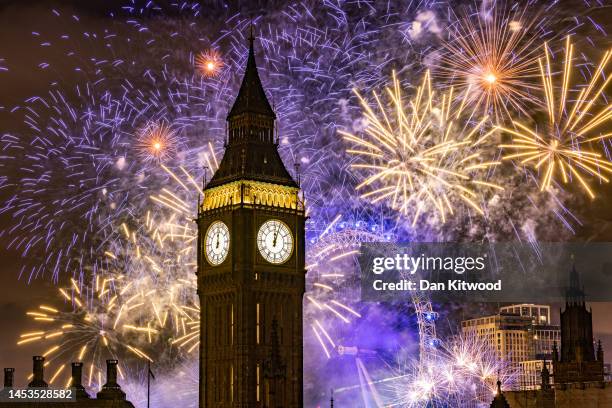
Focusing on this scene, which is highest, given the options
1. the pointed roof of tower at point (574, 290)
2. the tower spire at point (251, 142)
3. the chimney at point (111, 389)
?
the tower spire at point (251, 142)

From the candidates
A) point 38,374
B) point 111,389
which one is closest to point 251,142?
point 111,389

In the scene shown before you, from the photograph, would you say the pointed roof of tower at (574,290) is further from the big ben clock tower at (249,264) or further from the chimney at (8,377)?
the chimney at (8,377)

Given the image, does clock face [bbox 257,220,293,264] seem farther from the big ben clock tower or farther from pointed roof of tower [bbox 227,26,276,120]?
pointed roof of tower [bbox 227,26,276,120]

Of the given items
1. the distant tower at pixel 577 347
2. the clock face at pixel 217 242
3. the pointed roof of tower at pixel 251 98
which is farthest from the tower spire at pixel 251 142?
the distant tower at pixel 577 347

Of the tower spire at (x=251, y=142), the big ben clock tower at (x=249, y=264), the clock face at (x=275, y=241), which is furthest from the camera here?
the tower spire at (x=251, y=142)

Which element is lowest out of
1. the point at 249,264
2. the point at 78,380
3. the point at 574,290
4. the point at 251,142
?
the point at 78,380

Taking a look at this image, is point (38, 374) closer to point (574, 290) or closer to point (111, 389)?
point (111, 389)

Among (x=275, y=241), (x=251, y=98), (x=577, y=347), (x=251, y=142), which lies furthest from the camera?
(x=577, y=347)

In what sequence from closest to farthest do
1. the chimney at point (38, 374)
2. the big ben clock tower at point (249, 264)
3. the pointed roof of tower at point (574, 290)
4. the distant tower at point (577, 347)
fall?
the big ben clock tower at point (249, 264), the chimney at point (38, 374), the pointed roof of tower at point (574, 290), the distant tower at point (577, 347)

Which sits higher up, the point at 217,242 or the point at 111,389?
the point at 217,242
